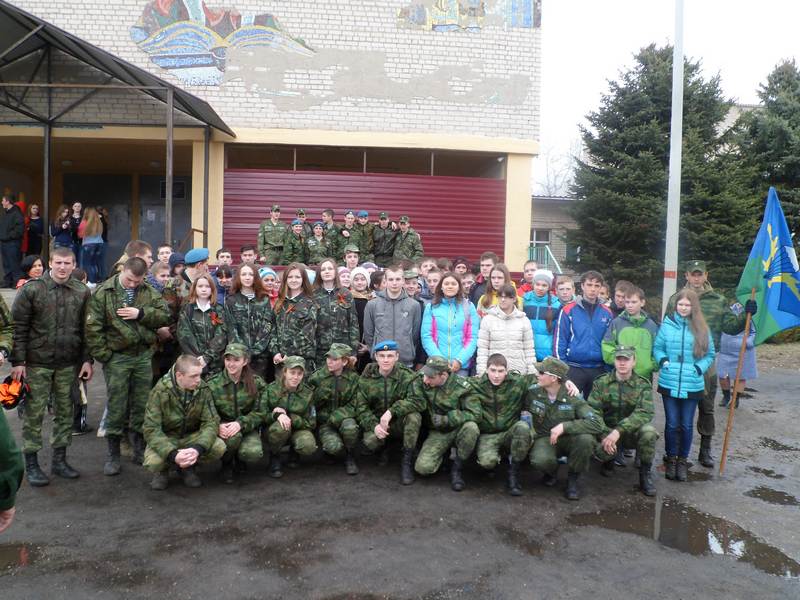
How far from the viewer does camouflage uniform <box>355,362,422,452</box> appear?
17.0ft

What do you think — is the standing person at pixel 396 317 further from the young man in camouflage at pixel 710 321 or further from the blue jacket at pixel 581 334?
the young man in camouflage at pixel 710 321

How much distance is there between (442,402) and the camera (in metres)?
5.13

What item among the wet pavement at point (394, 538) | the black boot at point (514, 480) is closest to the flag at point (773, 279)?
the wet pavement at point (394, 538)

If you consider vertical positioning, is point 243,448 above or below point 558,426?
below

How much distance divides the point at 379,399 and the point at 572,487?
6.02 ft

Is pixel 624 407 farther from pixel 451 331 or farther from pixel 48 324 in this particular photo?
pixel 48 324

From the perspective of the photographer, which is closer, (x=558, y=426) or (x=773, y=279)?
(x=558, y=426)

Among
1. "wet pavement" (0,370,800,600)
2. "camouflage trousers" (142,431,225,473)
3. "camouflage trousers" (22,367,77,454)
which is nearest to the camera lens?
"wet pavement" (0,370,800,600)

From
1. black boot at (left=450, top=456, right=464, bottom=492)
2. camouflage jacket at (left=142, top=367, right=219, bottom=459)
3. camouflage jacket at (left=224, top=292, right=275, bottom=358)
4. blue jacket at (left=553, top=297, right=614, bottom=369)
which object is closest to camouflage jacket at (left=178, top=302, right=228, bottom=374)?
camouflage jacket at (left=224, top=292, right=275, bottom=358)

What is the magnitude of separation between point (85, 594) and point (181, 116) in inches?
434

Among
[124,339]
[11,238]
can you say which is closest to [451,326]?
[124,339]

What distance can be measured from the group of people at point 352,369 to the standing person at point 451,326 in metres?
0.01

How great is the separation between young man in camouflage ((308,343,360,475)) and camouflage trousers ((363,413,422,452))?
13cm

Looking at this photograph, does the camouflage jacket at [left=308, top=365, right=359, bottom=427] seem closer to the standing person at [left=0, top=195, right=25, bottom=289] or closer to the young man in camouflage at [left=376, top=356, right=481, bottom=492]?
the young man in camouflage at [left=376, top=356, right=481, bottom=492]
